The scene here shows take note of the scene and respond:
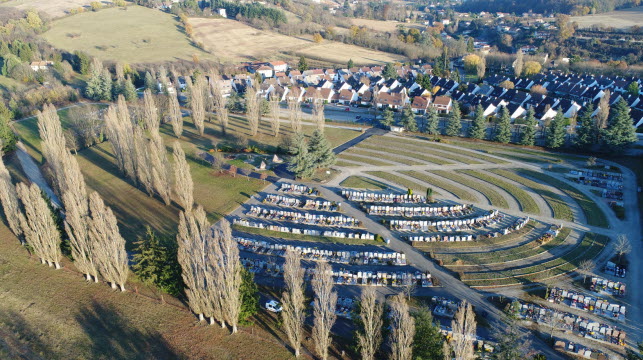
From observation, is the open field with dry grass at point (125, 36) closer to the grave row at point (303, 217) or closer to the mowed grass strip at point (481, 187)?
the grave row at point (303, 217)

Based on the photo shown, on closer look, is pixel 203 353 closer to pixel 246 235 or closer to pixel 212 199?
pixel 246 235

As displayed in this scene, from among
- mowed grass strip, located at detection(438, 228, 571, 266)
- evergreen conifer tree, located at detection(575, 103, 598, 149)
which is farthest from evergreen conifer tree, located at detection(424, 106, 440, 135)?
mowed grass strip, located at detection(438, 228, 571, 266)

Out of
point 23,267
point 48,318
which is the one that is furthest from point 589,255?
point 23,267

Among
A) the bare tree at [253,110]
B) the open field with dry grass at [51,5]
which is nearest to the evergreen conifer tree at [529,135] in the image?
the bare tree at [253,110]

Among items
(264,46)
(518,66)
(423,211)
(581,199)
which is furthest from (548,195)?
(264,46)

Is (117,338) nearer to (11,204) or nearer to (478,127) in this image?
(11,204)

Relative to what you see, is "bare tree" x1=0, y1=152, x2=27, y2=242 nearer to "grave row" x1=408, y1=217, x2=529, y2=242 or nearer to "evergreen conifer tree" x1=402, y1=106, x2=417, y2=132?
"grave row" x1=408, y1=217, x2=529, y2=242

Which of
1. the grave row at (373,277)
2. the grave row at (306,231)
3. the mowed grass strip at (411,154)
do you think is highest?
the mowed grass strip at (411,154)
